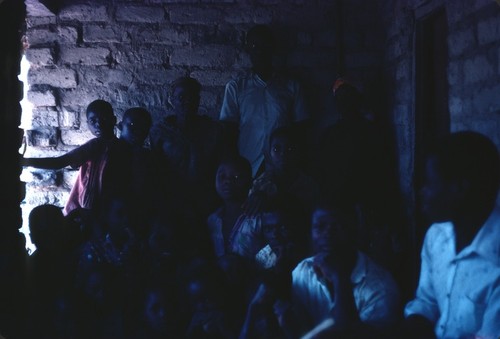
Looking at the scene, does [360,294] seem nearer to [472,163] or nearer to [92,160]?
[472,163]

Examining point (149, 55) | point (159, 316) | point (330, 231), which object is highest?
point (149, 55)

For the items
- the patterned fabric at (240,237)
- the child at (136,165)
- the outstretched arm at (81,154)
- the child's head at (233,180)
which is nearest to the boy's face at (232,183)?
the child's head at (233,180)

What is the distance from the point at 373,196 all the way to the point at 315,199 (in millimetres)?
855

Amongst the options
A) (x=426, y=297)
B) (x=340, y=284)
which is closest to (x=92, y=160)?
(x=340, y=284)

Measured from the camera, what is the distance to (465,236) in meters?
2.16

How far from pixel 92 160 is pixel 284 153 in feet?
4.95

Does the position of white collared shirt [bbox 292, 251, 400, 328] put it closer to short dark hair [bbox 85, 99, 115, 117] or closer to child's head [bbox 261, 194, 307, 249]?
child's head [bbox 261, 194, 307, 249]

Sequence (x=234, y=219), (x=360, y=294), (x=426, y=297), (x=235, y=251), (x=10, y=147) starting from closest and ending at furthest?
(x=426, y=297)
(x=10, y=147)
(x=360, y=294)
(x=235, y=251)
(x=234, y=219)

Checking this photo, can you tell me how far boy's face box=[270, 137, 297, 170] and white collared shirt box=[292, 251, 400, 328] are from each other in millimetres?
1231

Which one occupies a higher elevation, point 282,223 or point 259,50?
point 259,50

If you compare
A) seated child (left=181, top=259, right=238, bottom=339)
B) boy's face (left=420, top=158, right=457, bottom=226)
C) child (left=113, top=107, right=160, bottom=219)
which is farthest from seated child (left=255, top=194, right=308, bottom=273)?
child (left=113, top=107, right=160, bottom=219)

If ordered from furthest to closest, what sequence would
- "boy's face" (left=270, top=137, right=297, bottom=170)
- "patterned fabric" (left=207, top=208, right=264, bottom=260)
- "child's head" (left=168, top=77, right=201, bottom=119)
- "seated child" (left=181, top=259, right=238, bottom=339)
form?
1. "child's head" (left=168, top=77, right=201, bottom=119)
2. "boy's face" (left=270, top=137, right=297, bottom=170)
3. "patterned fabric" (left=207, top=208, right=264, bottom=260)
4. "seated child" (left=181, top=259, right=238, bottom=339)

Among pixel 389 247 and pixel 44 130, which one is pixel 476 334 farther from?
pixel 44 130

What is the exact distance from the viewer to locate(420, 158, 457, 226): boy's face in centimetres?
210
